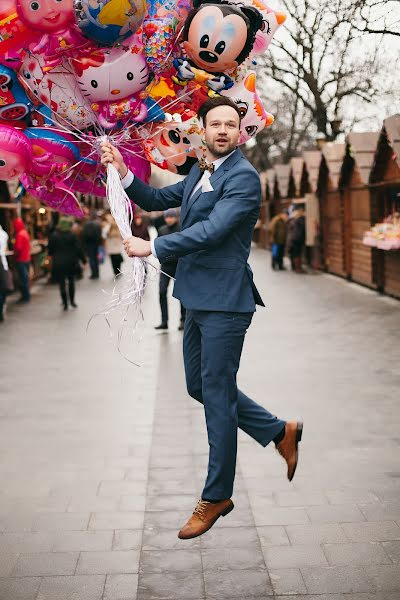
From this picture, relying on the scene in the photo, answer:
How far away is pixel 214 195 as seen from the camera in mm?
4254

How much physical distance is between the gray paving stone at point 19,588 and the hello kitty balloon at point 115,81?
7.51ft

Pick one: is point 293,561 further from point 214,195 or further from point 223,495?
point 214,195

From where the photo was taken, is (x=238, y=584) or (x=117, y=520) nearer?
→ (x=238, y=584)

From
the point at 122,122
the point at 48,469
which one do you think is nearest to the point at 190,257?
the point at 122,122

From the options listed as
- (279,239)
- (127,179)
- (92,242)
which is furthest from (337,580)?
(279,239)

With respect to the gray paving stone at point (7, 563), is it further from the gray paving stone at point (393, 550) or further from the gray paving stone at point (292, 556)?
the gray paving stone at point (393, 550)

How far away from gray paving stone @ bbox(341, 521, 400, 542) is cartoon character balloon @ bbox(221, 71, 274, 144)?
85.2 inches

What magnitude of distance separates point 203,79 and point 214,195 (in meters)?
0.68

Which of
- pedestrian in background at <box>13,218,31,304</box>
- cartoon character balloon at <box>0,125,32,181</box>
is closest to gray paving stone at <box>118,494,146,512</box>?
cartoon character balloon at <box>0,125,32,181</box>

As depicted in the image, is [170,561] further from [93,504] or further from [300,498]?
[300,498]

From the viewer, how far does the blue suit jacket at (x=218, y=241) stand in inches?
161

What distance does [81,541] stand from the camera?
4641 mm

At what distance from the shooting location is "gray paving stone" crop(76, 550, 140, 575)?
4.25 metres

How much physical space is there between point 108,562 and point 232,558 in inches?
24.4
